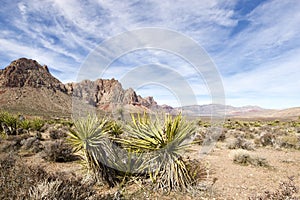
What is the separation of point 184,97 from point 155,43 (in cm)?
453

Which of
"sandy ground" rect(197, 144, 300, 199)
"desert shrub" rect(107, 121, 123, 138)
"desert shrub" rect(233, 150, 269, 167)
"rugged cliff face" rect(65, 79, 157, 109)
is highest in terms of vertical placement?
"rugged cliff face" rect(65, 79, 157, 109)

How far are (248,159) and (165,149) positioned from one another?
184 inches

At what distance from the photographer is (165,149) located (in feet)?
16.6

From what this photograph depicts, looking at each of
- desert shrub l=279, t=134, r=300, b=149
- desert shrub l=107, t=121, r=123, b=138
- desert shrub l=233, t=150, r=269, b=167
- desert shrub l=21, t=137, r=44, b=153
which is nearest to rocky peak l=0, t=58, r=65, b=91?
desert shrub l=21, t=137, r=44, b=153

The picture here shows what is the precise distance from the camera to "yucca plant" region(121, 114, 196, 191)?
4.99 metres

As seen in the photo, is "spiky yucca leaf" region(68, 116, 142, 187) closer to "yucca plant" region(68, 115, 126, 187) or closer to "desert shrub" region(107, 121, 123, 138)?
"yucca plant" region(68, 115, 126, 187)

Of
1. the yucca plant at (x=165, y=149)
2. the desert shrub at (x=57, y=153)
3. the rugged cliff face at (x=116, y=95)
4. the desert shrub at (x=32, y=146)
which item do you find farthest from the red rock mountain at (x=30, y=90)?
the yucca plant at (x=165, y=149)

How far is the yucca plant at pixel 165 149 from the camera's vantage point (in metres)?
4.99

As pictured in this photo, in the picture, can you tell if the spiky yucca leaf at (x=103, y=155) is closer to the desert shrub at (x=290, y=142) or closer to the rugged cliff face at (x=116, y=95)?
the rugged cliff face at (x=116, y=95)

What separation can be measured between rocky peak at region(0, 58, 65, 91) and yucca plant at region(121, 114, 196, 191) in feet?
211

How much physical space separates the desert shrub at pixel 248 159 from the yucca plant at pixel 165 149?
371 centimetres

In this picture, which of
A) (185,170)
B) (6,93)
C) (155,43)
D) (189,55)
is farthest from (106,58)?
(6,93)

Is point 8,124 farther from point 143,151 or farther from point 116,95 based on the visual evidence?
point 143,151

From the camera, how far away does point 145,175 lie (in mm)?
5555
